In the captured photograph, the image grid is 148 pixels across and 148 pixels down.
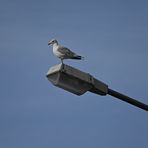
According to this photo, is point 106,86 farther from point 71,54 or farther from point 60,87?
point 71,54

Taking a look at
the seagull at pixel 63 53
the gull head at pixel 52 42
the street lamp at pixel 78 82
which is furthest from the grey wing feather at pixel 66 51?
the street lamp at pixel 78 82

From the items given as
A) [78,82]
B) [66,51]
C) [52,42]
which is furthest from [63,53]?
[78,82]

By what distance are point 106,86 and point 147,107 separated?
831mm

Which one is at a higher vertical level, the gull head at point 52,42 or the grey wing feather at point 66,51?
the gull head at point 52,42

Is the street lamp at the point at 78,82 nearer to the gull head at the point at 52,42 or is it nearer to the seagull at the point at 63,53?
the seagull at the point at 63,53

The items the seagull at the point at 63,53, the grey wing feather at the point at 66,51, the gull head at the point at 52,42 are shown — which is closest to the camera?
the seagull at the point at 63,53

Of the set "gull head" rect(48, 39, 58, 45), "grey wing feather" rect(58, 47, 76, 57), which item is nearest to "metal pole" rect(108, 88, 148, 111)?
"grey wing feather" rect(58, 47, 76, 57)

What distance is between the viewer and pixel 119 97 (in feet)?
28.5

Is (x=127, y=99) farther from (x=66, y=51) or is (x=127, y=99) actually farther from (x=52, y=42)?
(x=52, y=42)

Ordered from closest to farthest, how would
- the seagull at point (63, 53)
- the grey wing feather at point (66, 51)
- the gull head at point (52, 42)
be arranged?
the seagull at point (63, 53)
the grey wing feather at point (66, 51)
the gull head at point (52, 42)

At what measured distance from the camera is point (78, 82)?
8.62m

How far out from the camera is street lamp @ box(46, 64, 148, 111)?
845 centimetres

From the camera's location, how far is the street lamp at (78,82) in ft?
27.7

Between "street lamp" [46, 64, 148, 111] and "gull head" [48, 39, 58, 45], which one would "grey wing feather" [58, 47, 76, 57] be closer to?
"gull head" [48, 39, 58, 45]
